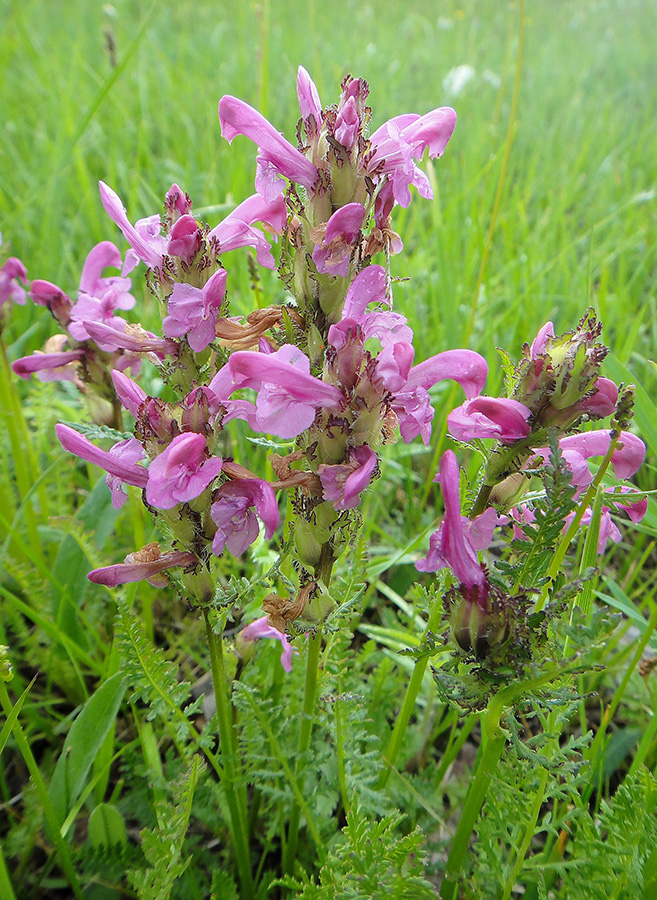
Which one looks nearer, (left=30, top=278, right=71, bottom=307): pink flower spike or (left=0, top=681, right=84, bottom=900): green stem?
(left=0, top=681, right=84, bottom=900): green stem

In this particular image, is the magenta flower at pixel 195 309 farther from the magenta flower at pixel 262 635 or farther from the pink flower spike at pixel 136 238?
the magenta flower at pixel 262 635

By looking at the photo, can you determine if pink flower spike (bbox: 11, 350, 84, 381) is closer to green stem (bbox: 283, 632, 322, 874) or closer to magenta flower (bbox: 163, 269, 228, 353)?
magenta flower (bbox: 163, 269, 228, 353)

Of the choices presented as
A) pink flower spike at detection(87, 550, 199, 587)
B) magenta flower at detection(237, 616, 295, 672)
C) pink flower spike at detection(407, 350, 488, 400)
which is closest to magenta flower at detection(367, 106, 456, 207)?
pink flower spike at detection(407, 350, 488, 400)

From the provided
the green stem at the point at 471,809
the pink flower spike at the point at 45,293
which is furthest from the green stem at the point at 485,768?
the pink flower spike at the point at 45,293

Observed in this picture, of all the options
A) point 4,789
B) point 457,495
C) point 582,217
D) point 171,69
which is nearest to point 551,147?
point 582,217

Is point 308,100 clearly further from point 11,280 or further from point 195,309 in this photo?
point 11,280
